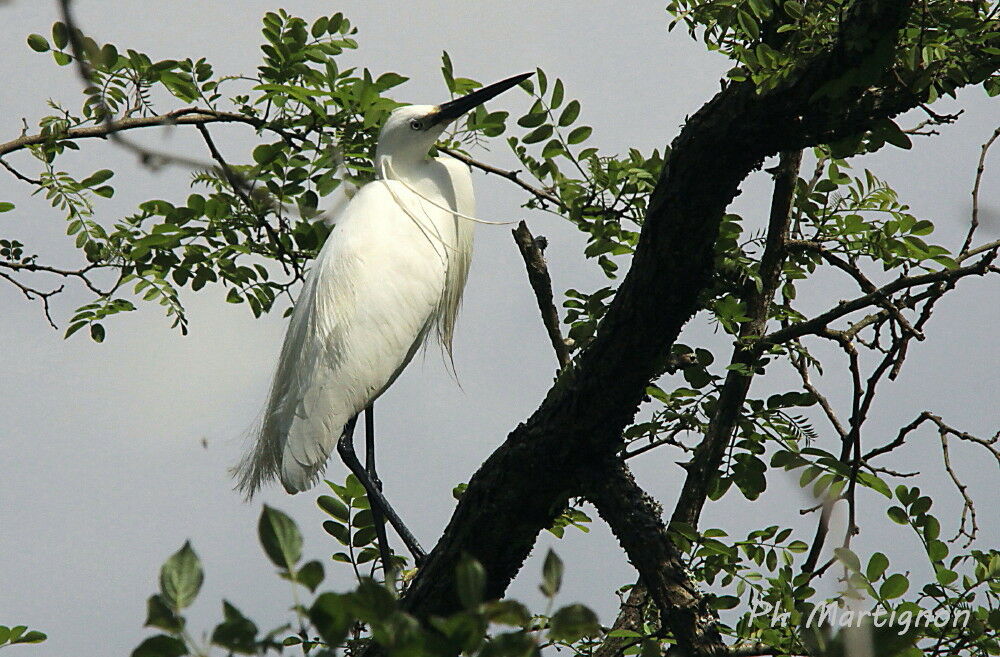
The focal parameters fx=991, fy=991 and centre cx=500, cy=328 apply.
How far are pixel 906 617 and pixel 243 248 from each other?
255cm

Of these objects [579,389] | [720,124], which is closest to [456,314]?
[579,389]

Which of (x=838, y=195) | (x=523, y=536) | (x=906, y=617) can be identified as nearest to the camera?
(x=906, y=617)

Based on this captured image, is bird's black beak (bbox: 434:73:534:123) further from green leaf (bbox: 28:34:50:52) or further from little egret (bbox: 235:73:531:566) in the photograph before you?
green leaf (bbox: 28:34:50:52)

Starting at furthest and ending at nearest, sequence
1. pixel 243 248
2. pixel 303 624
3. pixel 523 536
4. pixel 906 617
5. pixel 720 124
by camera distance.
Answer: pixel 243 248 < pixel 523 536 < pixel 906 617 < pixel 720 124 < pixel 303 624

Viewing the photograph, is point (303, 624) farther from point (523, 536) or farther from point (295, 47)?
point (295, 47)

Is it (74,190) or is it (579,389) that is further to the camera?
(74,190)

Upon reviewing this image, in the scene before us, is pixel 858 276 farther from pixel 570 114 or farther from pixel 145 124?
pixel 145 124

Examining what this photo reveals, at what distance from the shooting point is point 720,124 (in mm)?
2451

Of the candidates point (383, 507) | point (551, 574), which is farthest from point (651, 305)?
point (383, 507)

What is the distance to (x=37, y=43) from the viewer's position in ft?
11.6

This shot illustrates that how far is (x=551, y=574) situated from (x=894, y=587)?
1.86m

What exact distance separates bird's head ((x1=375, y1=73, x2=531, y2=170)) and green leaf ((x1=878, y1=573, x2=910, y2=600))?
2773mm

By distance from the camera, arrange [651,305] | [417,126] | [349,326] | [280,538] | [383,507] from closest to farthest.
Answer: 1. [280,538]
2. [651,305]
3. [383,507]
4. [349,326]
5. [417,126]

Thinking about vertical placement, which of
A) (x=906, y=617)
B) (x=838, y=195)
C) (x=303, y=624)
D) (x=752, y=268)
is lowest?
(x=303, y=624)
